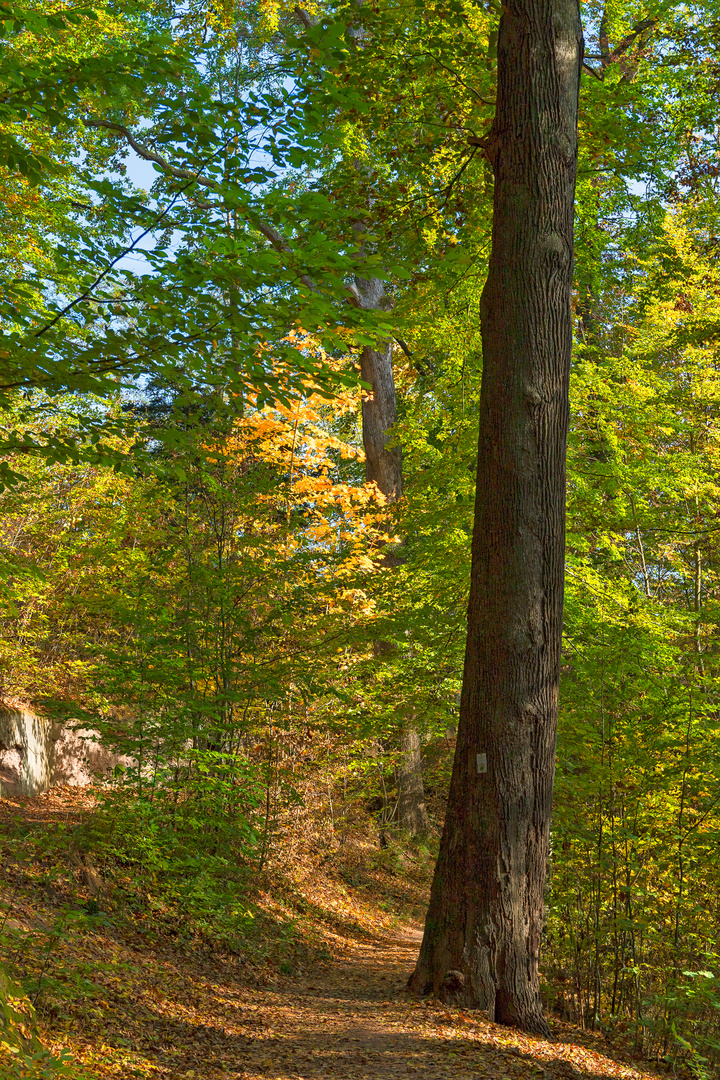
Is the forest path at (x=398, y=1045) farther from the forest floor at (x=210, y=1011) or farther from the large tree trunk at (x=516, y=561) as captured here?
the large tree trunk at (x=516, y=561)

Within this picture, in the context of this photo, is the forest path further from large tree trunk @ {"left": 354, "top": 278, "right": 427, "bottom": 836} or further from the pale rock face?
large tree trunk @ {"left": 354, "top": 278, "right": 427, "bottom": 836}

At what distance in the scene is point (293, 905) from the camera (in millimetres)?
9031

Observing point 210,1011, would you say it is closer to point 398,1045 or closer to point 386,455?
point 398,1045

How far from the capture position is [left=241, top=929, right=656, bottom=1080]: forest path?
4.12 metres

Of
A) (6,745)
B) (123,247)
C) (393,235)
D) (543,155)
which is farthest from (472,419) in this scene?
(6,745)

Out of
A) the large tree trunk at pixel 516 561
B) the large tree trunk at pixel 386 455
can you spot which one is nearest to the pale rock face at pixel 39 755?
the large tree trunk at pixel 386 455

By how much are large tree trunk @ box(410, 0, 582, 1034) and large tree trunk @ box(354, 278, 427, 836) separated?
7853mm

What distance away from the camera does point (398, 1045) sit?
4434 millimetres

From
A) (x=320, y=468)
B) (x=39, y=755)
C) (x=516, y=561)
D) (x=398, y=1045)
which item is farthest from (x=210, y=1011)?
(x=320, y=468)

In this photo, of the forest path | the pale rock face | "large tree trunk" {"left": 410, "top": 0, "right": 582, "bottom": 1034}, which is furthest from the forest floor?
the pale rock face

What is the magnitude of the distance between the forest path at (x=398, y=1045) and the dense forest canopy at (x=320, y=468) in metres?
1.07

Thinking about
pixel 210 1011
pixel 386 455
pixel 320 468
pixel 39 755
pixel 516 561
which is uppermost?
pixel 386 455

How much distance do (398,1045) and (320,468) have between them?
841cm

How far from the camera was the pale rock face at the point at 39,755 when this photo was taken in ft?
30.9
